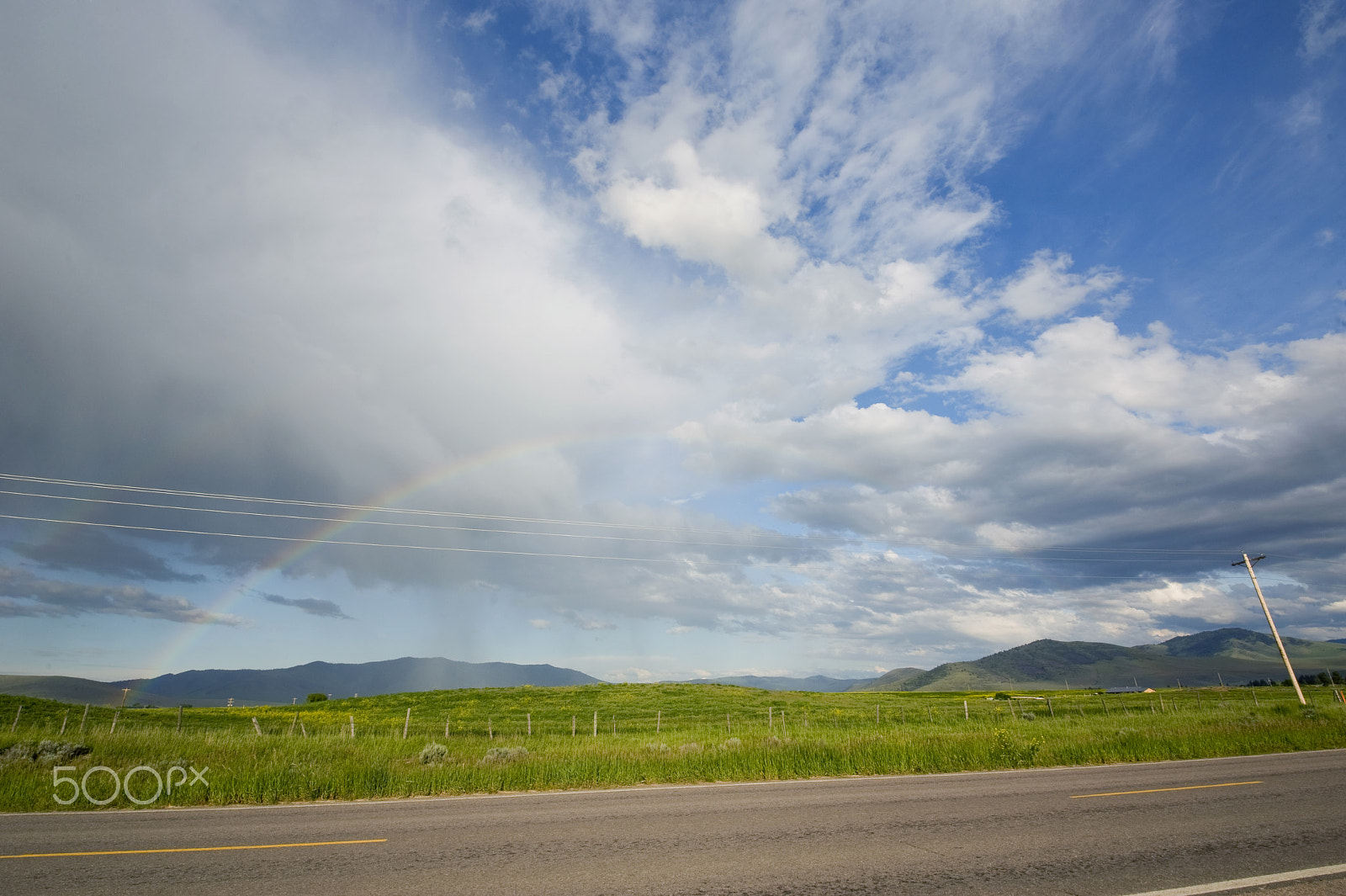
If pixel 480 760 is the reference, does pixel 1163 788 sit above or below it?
below

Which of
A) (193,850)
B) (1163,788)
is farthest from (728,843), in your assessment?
(1163,788)

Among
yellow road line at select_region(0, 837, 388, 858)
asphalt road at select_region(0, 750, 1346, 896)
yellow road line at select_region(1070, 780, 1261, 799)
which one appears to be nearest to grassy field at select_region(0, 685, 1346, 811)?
asphalt road at select_region(0, 750, 1346, 896)

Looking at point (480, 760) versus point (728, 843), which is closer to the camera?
point (728, 843)

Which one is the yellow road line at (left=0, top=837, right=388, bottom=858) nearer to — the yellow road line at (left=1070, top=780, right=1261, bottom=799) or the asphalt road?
the asphalt road

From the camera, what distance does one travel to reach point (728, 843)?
9.38 m

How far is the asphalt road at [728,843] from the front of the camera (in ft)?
24.5

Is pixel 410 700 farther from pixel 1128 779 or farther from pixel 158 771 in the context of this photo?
pixel 1128 779

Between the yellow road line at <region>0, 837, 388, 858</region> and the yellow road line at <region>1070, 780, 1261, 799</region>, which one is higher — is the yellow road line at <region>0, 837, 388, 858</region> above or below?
above

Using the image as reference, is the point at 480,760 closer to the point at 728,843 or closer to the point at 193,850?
the point at 193,850

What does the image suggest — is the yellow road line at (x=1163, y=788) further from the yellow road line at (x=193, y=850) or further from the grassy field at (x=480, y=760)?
the yellow road line at (x=193, y=850)

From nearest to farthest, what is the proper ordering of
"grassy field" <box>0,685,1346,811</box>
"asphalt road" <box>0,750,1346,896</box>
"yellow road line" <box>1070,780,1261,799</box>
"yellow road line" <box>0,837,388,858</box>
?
"asphalt road" <box>0,750,1346,896</box> < "yellow road line" <box>0,837,388,858</box> < "yellow road line" <box>1070,780,1261,799</box> < "grassy field" <box>0,685,1346,811</box>

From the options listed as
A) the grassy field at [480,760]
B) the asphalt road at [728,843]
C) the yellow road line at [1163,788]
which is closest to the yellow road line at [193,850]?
the asphalt road at [728,843]

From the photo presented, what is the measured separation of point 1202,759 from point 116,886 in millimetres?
26826

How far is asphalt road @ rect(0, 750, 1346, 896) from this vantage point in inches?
294
